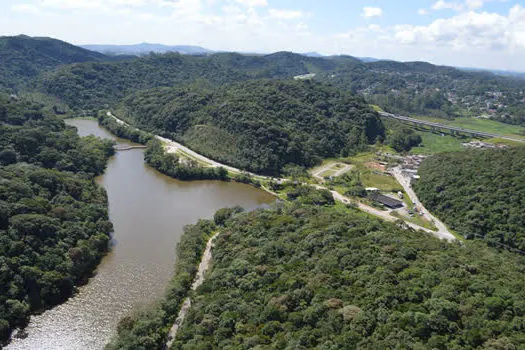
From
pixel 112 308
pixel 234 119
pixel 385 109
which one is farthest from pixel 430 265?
pixel 385 109

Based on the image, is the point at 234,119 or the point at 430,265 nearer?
the point at 430,265

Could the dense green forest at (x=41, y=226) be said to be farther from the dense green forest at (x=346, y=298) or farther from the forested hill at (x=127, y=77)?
the forested hill at (x=127, y=77)

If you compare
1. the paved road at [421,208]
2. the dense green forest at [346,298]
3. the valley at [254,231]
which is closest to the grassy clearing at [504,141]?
the valley at [254,231]

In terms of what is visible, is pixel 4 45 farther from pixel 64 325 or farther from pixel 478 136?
pixel 478 136

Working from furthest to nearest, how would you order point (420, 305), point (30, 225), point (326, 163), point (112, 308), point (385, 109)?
point (385, 109) < point (326, 163) < point (30, 225) < point (112, 308) < point (420, 305)

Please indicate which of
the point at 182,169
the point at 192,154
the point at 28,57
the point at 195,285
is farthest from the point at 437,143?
the point at 28,57

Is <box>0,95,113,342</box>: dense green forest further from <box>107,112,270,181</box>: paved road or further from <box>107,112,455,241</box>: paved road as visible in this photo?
<box>107,112,455,241</box>: paved road

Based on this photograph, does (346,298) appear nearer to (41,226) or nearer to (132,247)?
(132,247)
